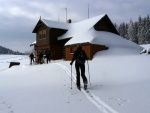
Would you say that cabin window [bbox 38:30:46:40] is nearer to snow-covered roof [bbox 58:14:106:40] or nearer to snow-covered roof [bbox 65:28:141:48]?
snow-covered roof [bbox 58:14:106:40]

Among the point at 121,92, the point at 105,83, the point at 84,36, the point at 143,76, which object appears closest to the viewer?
the point at 121,92

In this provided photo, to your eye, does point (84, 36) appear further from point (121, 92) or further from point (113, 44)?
point (121, 92)

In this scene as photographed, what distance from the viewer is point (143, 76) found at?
39.3ft

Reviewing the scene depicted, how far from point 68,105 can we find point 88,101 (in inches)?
31.9

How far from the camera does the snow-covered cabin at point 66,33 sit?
30.6 metres

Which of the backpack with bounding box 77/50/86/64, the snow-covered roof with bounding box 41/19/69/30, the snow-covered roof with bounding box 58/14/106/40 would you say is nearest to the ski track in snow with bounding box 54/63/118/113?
the backpack with bounding box 77/50/86/64

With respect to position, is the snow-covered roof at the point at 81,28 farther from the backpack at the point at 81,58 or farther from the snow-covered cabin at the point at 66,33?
the backpack at the point at 81,58

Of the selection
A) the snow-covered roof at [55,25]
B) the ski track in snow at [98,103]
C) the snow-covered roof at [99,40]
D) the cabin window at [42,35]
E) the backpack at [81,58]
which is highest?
the snow-covered roof at [55,25]

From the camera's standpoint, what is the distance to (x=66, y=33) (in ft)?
120

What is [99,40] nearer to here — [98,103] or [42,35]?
[42,35]

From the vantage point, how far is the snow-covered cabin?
1203 inches

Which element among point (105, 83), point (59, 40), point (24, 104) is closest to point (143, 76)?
point (105, 83)

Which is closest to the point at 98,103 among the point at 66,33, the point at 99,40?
the point at 99,40

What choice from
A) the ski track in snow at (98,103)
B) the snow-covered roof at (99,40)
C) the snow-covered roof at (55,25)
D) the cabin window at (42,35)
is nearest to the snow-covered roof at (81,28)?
the snow-covered roof at (55,25)
